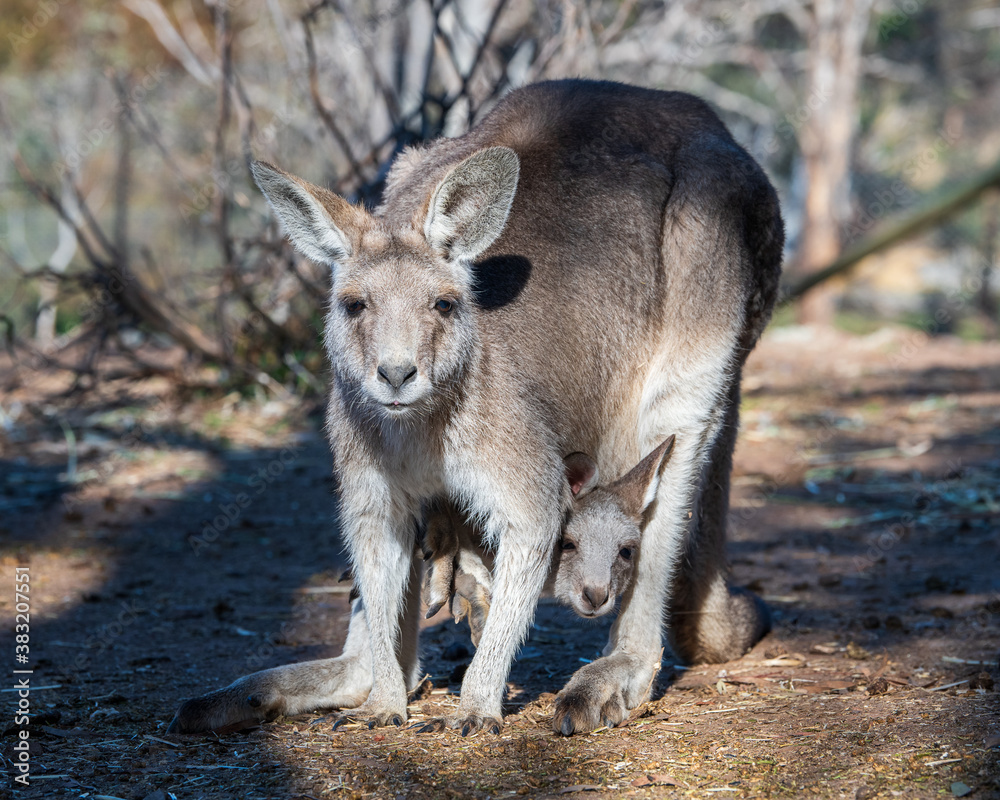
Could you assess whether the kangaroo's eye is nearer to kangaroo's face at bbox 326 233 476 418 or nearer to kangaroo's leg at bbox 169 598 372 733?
kangaroo's face at bbox 326 233 476 418

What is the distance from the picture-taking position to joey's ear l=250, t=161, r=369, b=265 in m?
2.91

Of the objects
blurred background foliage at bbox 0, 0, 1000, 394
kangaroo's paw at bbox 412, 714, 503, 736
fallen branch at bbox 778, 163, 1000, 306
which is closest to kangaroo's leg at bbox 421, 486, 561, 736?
kangaroo's paw at bbox 412, 714, 503, 736

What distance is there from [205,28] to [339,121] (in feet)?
36.4

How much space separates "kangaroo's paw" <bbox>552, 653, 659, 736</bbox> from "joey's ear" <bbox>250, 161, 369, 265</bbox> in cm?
137

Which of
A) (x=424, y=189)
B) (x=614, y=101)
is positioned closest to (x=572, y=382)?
(x=424, y=189)

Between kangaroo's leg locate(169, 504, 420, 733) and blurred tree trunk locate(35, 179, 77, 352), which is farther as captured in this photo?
blurred tree trunk locate(35, 179, 77, 352)

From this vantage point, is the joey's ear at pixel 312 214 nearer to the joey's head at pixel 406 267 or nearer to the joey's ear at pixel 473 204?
the joey's head at pixel 406 267

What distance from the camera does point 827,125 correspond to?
1318cm

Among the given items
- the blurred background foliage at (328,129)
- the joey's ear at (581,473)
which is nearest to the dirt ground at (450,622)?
the joey's ear at (581,473)

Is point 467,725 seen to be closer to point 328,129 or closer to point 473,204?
point 473,204

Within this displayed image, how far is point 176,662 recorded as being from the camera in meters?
3.79

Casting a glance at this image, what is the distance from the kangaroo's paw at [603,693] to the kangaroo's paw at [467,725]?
18 centimetres

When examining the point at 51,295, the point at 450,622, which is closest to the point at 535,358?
the point at 450,622

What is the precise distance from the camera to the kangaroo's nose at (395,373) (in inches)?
105
